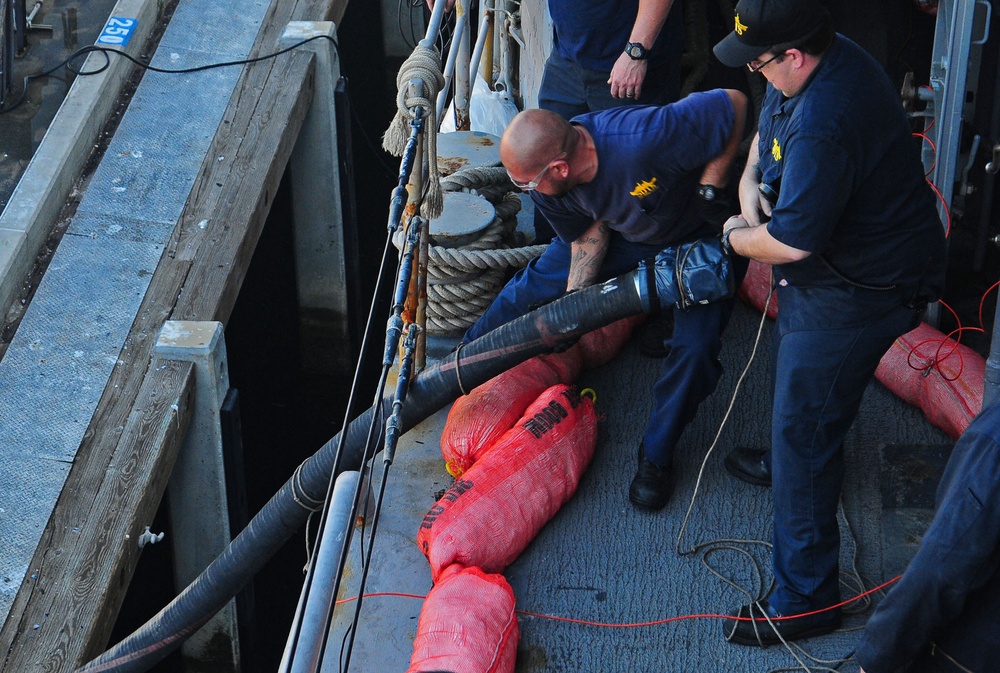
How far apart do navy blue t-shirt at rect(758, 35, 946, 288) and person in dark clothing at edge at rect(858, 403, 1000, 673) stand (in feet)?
3.00

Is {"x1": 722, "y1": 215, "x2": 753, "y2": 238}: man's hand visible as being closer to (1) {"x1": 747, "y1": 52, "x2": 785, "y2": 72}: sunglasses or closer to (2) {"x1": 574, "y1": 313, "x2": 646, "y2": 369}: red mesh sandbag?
(1) {"x1": 747, "y1": 52, "x2": 785, "y2": 72}: sunglasses

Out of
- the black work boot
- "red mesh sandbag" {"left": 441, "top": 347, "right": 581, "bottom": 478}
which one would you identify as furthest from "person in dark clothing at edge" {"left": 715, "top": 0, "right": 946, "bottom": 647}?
"red mesh sandbag" {"left": 441, "top": 347, "right": 581, "bottom": 478}

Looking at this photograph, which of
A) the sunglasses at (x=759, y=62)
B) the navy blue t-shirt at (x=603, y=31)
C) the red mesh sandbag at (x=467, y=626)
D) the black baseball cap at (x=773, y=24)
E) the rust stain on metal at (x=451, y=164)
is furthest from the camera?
the rust stain on metal at (x=451, y=164)

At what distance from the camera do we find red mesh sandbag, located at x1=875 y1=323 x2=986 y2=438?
4328 mm

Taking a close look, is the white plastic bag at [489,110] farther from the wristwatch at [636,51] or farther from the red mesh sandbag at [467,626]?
the red mesh sandbag at [467,626]

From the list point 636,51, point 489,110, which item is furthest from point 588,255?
point 489,110

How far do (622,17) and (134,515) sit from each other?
360cm

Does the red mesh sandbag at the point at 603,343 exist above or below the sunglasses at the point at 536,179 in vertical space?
below

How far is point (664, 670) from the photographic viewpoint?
356 cm

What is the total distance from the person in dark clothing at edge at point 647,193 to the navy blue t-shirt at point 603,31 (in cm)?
92

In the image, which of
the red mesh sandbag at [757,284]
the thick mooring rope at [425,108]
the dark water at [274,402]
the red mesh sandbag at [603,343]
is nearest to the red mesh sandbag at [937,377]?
the red mesh sandbag at [757,284]

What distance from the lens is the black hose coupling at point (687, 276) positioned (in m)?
3.90

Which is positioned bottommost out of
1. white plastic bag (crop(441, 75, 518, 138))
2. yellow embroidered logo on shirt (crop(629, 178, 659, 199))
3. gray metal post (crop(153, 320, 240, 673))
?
gray metal post (crop(153, 320, 240, 673))

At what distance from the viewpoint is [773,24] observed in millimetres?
2943
